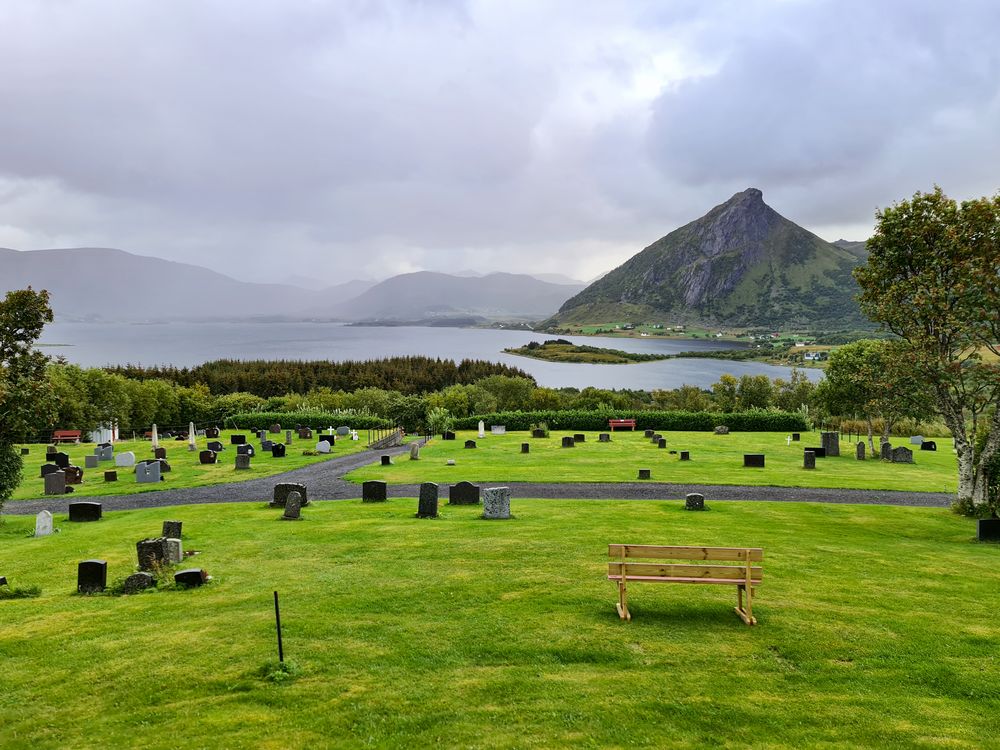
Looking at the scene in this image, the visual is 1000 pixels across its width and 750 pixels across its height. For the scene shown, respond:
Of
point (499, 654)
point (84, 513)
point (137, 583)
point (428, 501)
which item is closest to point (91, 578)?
point (137, 583)

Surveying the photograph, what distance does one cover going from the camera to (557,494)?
926 inches

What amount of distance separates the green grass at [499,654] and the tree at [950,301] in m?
5.59

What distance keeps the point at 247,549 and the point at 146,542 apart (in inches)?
90.5

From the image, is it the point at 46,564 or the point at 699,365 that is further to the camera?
the point at 699,365

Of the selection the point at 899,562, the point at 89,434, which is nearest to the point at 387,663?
the point at 899,562

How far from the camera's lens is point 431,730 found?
21.6ft

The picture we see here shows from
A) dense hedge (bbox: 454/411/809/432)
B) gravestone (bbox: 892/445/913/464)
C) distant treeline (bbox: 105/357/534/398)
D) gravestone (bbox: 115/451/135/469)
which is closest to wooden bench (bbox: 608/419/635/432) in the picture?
dense hedge (bbox: 454/411/809/432)

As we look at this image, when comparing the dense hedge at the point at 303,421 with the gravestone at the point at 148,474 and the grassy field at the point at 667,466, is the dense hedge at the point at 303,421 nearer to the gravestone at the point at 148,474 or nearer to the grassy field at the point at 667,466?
the grassy field at the point at 667,466

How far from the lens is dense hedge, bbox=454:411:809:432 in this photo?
49.9 m

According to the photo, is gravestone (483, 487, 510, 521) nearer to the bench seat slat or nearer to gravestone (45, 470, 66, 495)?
the bench seat slat

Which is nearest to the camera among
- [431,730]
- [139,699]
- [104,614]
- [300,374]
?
[431,730]

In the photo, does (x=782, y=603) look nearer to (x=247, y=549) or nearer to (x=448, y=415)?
(x=247, y=549)

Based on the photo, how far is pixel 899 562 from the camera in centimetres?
1316

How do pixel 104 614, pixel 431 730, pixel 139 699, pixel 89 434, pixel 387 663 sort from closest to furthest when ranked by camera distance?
pixel 431 730, pixel 139 699, pixel 387 663, pixel 104 614, pixel 89 434
